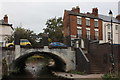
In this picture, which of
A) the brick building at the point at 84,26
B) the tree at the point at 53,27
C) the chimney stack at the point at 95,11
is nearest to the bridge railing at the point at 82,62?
the brick building at the point at 84,26

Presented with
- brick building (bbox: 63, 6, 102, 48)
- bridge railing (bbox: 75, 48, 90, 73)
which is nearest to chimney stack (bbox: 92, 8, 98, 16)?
brick building (bbox: 63, 6, 102, 48)

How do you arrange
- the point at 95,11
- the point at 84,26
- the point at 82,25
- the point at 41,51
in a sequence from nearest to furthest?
the point at 41,51 < the point at 82,25 < the point at 84,26 < the point at 95,11

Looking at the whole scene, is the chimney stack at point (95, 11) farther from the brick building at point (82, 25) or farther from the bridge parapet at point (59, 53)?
the bridge parapet at point (59, 53)

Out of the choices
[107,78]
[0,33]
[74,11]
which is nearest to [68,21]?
[74,11]

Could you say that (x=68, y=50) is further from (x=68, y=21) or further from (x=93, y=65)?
(x=68, y=21)

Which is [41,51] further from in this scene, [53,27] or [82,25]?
[53,27]

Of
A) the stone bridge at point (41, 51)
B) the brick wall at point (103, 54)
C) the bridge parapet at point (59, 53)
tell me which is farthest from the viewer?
the bridge parapet at point (59, 53)

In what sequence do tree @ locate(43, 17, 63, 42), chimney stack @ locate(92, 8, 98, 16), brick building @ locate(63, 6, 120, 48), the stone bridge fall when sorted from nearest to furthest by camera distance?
the stone bridge → brick building @ locate(63, 6, 120, 48) → chimney stack @ locate(92, 8, 98, 16) → tree @ locate(43, 17, 63, 42)

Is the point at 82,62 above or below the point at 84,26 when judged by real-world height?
below

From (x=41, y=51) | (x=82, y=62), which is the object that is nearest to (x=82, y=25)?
(x=82, y=62)

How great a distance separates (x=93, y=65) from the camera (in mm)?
20375

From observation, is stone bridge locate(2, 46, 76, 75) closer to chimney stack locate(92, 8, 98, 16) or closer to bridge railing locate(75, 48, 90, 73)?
bridge railing locate(75, 48, 90, 73)

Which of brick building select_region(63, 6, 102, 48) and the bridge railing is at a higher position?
brick building select_region(63, 6, 102, 48)

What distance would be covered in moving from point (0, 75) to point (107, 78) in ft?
34.9
